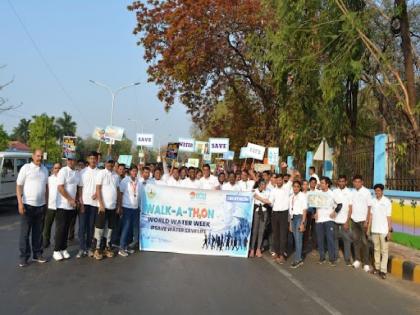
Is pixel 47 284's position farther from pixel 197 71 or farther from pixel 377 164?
pixel 197 71

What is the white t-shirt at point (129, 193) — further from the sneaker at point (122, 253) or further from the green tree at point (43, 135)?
the green tree at point (43, 135)

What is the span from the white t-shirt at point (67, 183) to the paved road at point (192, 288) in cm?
104

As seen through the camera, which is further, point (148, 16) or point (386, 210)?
point (148, 16)

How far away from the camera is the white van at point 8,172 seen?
18.5 metres

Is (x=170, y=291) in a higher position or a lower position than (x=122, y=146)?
lower

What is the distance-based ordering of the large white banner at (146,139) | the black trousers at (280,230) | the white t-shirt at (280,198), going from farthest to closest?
the large white banner at (146,139) → the white t-shirt at (280,198) → the black trousers at (280,230)

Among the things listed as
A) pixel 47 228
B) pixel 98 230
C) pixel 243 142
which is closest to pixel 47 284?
pixel 98 230

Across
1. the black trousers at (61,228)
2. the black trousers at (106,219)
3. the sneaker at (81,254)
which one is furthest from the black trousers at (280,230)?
the black trousers at (61,228)

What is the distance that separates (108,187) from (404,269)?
18.7 feet

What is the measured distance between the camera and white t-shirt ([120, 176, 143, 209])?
34.1 feet

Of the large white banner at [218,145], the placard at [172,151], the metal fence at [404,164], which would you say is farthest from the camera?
the large white banner at [218,145]

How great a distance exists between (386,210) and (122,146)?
367 feet

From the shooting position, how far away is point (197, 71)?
86.2ft

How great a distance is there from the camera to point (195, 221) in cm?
1085
